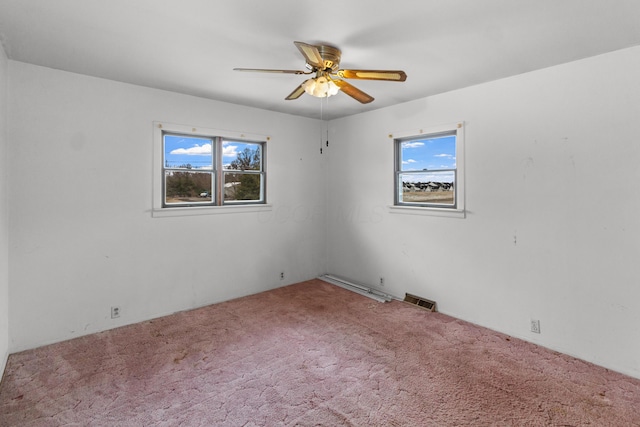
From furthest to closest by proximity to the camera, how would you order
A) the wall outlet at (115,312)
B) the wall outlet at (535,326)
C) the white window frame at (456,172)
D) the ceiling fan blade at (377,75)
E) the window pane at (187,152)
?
the window pane at (187,152) → the white window frame at (456,172) → the wall outlet at (115,312) → the wall outlet at (535,326) → the ceiling fan blade at (377,75)

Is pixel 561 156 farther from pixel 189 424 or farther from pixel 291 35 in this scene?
pixel 189 424

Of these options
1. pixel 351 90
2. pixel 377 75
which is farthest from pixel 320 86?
pixel 377 75

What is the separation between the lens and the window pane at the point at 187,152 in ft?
12.4

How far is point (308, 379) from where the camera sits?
2.50 m

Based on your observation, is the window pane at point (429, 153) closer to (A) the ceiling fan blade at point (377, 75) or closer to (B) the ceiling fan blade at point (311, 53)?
(A) the ceiling fan blade at point (377, 75)

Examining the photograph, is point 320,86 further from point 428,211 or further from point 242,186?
point 242,186

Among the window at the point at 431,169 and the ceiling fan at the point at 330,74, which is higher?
the ceiling fan at the point at 330,74

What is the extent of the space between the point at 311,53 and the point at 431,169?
96.3 inches

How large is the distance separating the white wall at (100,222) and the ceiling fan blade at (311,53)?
216cm

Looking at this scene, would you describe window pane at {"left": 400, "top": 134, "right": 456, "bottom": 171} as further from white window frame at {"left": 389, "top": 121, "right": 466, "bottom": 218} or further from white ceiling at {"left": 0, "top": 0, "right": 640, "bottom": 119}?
white ceiling at {"left": 0, "top": 0, "right": 640, "bottom": 119}

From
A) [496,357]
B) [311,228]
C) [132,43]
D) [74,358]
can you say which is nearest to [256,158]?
[311,228]

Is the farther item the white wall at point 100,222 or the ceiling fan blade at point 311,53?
the white wall at point 100,222

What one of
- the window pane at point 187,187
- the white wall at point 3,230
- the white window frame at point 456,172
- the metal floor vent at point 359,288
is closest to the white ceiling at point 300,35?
the white wall at point 3,230

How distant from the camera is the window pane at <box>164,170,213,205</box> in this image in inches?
149
